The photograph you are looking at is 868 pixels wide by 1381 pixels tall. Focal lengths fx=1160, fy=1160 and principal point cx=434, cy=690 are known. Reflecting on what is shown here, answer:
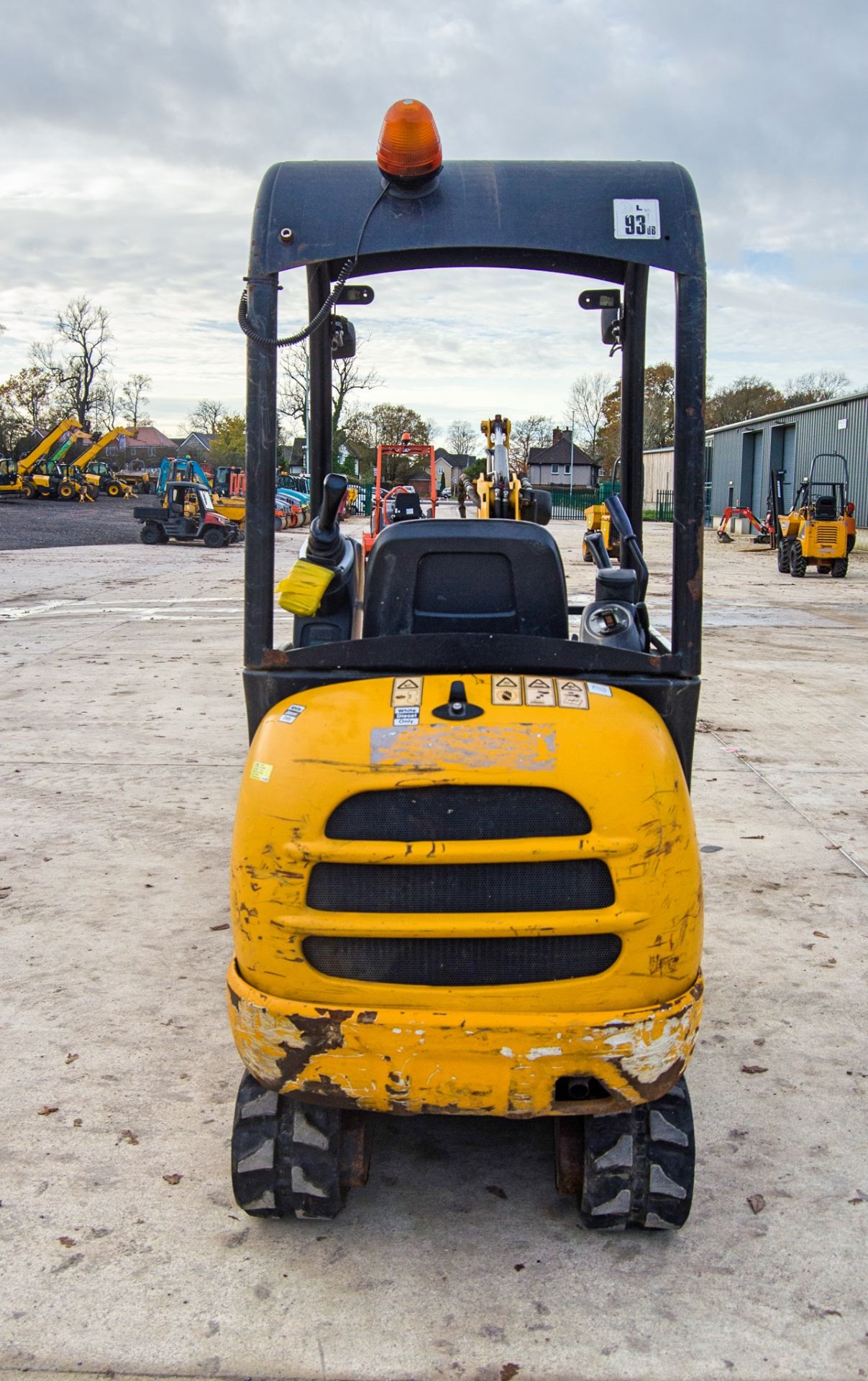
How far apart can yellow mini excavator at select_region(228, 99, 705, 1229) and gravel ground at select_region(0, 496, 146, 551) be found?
2691 centimetres

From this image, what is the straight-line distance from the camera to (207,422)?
326ft

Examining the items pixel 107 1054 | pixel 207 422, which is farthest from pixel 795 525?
pixel 207 422

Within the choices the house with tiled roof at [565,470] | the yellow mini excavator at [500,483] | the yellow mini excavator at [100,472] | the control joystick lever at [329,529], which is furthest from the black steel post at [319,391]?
the yellow mini excavator at [100,472]

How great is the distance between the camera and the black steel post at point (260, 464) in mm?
2783

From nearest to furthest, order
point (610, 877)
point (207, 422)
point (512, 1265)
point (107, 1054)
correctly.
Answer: point (610, 877) < point (512, 1265) < point (107, 1054) < point (207, 422)

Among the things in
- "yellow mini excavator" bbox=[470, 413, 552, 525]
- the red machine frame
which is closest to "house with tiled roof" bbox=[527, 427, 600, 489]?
the red machine frame

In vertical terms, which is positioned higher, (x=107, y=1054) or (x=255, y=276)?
(x=255, y=276)

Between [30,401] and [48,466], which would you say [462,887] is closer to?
[48,466]

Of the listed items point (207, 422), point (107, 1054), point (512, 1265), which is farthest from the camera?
point (207, 422)

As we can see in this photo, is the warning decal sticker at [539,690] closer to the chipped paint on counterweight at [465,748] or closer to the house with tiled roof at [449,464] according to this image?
the chipped paint on counterweight at [465,748]

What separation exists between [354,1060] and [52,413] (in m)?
81.6

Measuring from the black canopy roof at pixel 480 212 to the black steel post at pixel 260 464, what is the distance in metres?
0.08

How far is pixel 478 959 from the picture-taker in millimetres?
2484

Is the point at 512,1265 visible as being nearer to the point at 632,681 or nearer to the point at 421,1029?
the point at 421,1029
